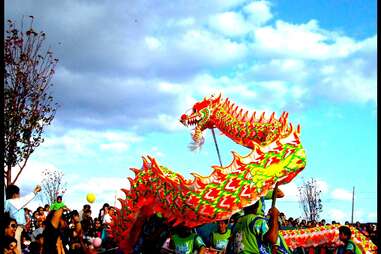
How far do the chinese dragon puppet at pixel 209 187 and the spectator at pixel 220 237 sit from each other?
1.09 metres

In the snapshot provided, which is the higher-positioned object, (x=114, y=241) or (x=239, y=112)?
(x=239, y=112)

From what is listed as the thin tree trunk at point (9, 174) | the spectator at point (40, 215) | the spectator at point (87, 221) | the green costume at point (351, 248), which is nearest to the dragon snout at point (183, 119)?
the spectator at point (87, 221)

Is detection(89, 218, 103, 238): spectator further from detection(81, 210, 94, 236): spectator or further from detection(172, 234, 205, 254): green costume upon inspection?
detection(172, 234, 205, 254): green costume

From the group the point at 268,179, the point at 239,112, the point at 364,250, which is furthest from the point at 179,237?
the point at 239,112

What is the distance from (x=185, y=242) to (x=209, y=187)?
2.71ft

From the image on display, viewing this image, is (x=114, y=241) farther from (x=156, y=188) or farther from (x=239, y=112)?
(x=239, y=112)

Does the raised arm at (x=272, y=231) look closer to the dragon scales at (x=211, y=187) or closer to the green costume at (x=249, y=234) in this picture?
the green costume at (x=249, y=234)

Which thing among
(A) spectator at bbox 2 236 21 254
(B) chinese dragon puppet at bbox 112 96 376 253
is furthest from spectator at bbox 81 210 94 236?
(A) spectator at bbox 2 236 21 254

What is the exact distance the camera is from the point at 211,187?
8.75 meters

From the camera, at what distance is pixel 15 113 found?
18.5m

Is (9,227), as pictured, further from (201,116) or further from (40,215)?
(201,116)

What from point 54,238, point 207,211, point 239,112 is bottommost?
point 54,238

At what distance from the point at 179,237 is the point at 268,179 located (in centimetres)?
147

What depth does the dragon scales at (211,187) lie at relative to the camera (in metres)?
8.59
